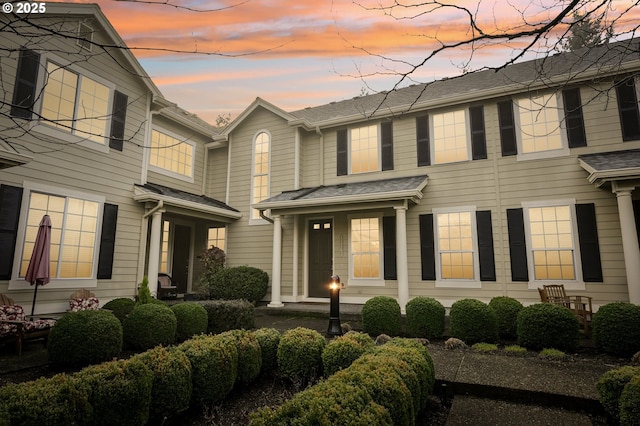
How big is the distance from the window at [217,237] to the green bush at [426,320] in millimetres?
7537

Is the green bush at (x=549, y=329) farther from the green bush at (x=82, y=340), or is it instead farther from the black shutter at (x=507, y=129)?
the green bush at (x=82, y=340)

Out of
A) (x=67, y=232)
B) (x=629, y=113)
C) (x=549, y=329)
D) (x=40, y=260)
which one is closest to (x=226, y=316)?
(x=40, y=260)

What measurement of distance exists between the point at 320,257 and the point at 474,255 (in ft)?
14.1

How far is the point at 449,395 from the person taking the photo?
3664 mm

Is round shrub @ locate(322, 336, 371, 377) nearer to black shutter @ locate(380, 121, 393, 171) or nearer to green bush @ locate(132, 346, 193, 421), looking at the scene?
green bush @ locate(132, 346, 193, 421)

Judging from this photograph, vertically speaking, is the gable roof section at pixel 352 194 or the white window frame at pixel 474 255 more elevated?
the gable roof section at pixel 352 194

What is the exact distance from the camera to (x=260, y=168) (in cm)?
1193

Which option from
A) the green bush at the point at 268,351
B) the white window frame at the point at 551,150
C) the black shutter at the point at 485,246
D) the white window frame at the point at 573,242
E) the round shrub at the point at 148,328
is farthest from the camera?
the black shutter at the point at 485,246

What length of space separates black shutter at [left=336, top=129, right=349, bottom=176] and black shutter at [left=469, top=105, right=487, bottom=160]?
3.64 metres

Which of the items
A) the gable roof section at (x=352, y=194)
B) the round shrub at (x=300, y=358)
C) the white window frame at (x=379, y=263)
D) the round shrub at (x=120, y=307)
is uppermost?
the gable roof section at (x=352, y=194)

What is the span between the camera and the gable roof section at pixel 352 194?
8656 millimetres

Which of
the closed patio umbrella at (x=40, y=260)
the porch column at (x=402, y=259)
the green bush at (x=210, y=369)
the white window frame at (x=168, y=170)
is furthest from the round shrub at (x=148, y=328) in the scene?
the white window frame at (x=168, y=170)

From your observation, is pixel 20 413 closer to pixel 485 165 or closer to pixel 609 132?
pixel 485 165

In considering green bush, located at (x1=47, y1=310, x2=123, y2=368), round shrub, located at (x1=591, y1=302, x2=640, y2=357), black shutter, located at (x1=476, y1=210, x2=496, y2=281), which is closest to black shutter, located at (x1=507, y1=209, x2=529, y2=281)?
black shutter, located at (x1=476, y1=210, x2=496, y2=281)
